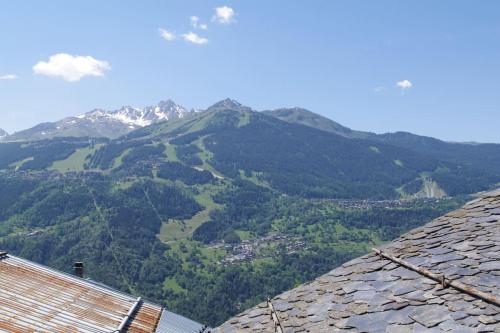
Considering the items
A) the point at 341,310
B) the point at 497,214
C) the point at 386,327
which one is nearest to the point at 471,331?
the point at 386,327

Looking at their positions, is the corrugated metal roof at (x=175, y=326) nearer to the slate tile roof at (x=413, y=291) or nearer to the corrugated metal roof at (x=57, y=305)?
the corrugated metal roof at (x=57, y=305)

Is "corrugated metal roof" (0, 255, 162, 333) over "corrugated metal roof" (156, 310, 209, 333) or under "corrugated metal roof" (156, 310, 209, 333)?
over

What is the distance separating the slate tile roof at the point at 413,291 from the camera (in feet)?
32.2

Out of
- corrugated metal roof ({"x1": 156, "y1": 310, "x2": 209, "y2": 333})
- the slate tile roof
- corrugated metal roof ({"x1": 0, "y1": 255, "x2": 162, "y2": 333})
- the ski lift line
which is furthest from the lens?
corrugated metal roof ({"x1": 156, "y1": 310, "x2": 209, "y2": 333})

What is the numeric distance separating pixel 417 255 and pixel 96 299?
17588 mm

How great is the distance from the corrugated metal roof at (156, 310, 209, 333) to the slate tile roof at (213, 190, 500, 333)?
12.4 meters

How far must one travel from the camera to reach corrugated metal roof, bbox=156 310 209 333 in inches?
1030

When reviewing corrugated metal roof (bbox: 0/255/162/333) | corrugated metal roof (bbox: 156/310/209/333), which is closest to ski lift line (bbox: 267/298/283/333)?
corrugated metal roof (bbox: 0/255/162/333)

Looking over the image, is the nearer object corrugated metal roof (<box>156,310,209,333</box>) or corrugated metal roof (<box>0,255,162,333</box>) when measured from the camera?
corrugated metal roof (<box>0,255,162,333</box>)

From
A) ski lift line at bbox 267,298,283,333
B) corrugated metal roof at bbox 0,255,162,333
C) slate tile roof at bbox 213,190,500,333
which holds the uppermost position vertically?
slate tile roof at bbox 213,190,500,333

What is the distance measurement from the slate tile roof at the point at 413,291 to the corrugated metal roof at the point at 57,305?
28.7 feet

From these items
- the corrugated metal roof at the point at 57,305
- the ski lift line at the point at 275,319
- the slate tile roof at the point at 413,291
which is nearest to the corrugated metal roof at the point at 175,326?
the corrugated metal roof at the point at 57,305

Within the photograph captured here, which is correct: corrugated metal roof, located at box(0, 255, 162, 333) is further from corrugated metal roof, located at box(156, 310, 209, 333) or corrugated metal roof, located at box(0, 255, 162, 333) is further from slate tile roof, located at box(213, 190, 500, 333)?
slate tile roof, located at box(213, 190, 500, 333)

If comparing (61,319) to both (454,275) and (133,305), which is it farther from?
(454,275)
